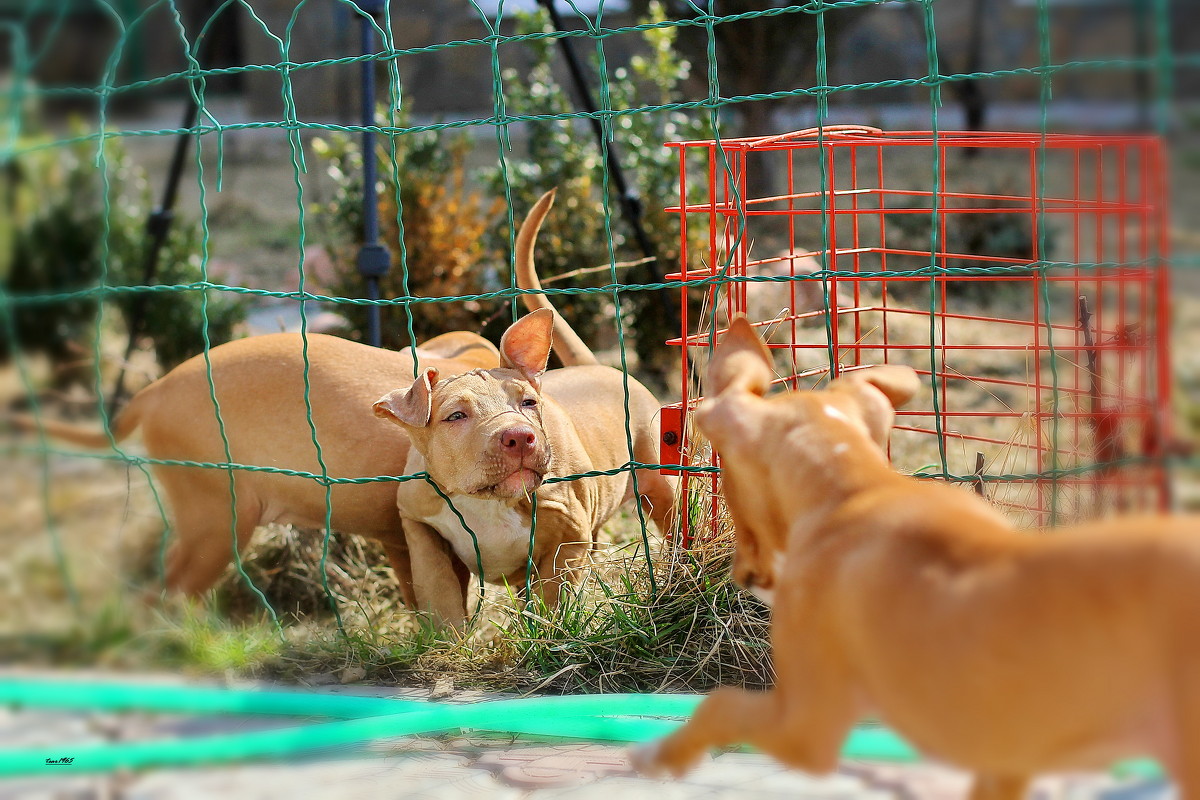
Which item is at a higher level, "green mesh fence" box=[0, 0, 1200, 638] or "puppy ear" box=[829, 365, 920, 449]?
"green mesh fence" box=[0, 0, 1200, 638]

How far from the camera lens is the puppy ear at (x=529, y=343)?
3219 mm

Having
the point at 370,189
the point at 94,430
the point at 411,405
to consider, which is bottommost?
the point at 94,430

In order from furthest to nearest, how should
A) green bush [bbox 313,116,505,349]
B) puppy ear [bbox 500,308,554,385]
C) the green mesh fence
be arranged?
green bush [bbox 313,116,505,349] → puppy ear [bbox 500,308,554,385] → the green mesh fence

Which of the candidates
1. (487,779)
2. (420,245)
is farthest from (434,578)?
(420,245)

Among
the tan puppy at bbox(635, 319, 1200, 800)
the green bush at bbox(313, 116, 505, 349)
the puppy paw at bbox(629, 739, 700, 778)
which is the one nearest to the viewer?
the tan puppy at bbox(635, 319, 1200, 800)

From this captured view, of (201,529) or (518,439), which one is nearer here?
(518,439)

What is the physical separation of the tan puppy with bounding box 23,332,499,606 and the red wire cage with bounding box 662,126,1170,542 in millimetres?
914

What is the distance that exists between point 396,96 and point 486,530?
122 centimetres

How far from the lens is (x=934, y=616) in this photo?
1.59m

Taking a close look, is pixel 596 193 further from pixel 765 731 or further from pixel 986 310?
pixel 765 731

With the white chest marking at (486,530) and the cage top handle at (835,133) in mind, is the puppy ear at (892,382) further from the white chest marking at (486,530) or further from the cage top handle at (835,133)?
the white chest marking at (486,530)

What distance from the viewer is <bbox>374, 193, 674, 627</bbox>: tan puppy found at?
118 inches

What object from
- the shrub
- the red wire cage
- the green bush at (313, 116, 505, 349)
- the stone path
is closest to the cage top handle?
the red wire cage

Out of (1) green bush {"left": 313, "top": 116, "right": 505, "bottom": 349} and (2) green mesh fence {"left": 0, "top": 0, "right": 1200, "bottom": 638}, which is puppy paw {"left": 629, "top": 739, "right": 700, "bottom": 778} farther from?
(1) green bush {"left": 313, "top": 116, "right": 505, "bottom": 349}
